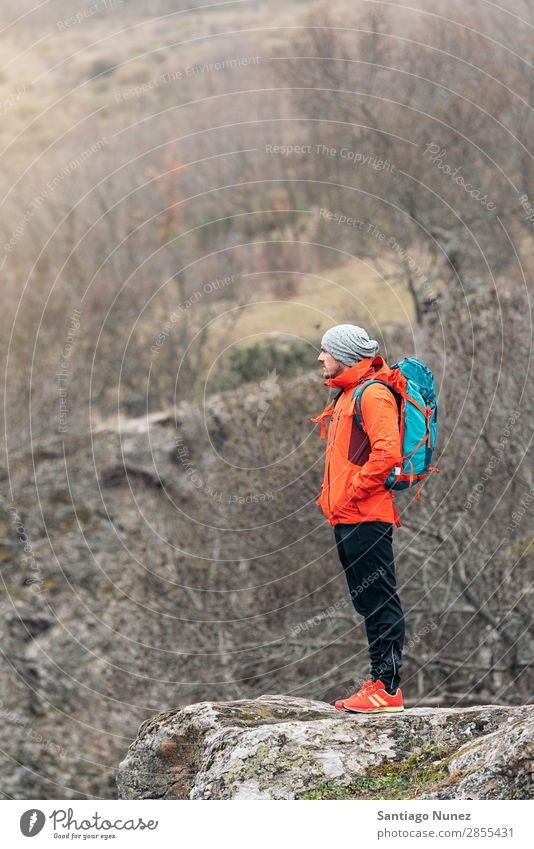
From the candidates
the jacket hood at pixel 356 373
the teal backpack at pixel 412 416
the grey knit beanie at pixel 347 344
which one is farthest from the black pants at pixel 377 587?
the grey knit beanie at pixel 347 344

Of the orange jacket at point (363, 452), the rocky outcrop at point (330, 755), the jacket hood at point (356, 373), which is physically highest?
the jacket hood at point (356, 373)

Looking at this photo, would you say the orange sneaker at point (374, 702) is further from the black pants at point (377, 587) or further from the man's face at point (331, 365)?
the man's face at point (331, 365)

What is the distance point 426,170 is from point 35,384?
14.1 meters

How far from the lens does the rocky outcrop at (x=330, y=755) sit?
5.84m

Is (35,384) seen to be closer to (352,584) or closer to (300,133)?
(300,133)

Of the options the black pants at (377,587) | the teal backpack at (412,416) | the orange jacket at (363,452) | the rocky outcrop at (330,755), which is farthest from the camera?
the black pants at (377,587)

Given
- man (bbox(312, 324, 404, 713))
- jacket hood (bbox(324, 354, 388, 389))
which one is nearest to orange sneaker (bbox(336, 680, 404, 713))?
man (bbox(312, 324, 404, 713))

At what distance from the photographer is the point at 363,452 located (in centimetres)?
718

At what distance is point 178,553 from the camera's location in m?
21.8

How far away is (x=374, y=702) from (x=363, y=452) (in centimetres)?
162

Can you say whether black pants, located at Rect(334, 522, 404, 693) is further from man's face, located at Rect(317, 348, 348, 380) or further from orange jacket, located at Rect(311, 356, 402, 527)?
man's face, located at Rect(317, 348, 348, 380)

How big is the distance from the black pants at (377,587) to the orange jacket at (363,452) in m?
0.09

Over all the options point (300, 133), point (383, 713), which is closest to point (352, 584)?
point (383, 713)

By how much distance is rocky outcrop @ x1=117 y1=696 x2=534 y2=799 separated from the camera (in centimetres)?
584
